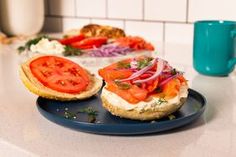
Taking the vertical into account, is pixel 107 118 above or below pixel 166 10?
below

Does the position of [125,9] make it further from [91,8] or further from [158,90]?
[158,90]

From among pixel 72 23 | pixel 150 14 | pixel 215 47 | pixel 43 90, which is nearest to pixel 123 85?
pixel 43 90

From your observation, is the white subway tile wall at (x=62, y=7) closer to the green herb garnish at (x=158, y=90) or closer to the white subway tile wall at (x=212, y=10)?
the white subway tile wall at (x=212, y=10)

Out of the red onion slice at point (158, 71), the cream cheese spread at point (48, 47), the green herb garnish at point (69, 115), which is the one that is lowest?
the green herb garnish at point (69, 115)

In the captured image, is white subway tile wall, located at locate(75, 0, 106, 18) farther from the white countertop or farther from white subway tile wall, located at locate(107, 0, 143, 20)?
the white countertop

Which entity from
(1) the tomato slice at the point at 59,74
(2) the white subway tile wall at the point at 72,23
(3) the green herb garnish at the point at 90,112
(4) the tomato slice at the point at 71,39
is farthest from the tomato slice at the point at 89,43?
(3) the green herb garnish at the point at 90,112

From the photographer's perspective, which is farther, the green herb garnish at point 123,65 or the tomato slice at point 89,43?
the tomato slice at point 89,43
